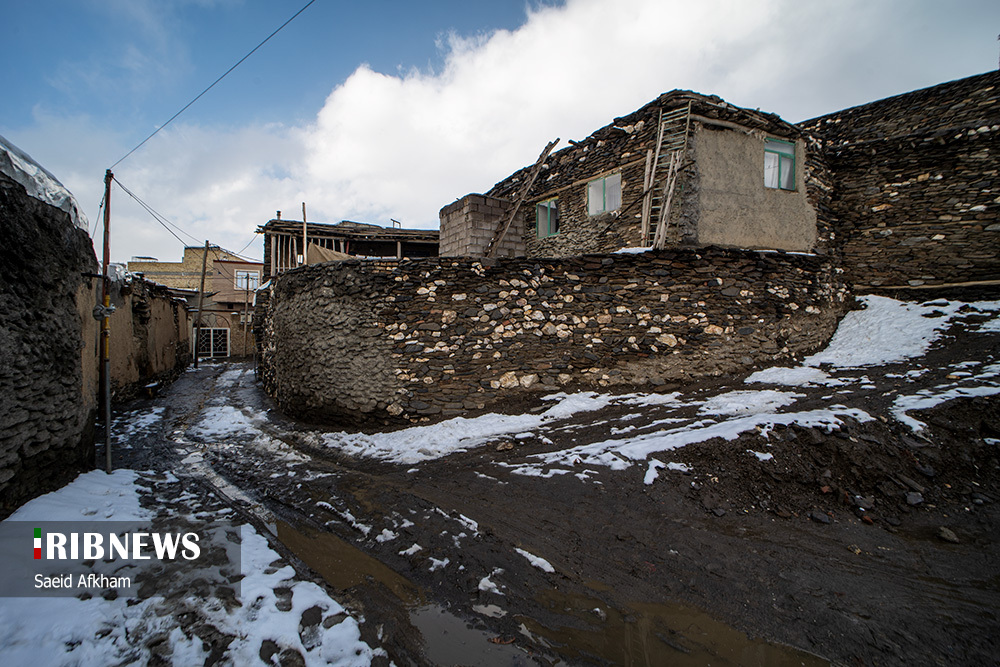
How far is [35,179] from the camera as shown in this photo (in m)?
4.29

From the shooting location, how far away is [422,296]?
26.8ft

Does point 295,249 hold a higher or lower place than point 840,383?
higher

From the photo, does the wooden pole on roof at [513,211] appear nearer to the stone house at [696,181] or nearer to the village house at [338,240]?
the stone house at [696,181]

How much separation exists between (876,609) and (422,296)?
23.4 ft

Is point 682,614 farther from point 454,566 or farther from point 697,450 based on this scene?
point 697,450

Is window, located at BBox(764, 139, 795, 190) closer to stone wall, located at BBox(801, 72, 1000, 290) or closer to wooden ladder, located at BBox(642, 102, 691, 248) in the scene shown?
stone wall, located at BBox(801, 72, 1000, 290)

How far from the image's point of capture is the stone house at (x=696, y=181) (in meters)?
10.1

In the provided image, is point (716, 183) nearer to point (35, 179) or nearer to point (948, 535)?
point (948, 535)

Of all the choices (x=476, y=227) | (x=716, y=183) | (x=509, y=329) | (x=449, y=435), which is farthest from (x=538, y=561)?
(x=476, y=227)

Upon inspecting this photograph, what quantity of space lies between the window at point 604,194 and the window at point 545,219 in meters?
1.41

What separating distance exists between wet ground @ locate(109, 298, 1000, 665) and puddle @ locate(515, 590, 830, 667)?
0.01 metres

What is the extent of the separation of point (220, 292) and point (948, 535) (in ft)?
113

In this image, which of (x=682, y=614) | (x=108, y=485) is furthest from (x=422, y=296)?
(x=682, y=614)

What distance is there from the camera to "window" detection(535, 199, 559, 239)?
13.4 m
